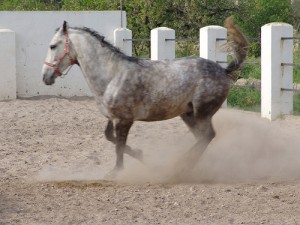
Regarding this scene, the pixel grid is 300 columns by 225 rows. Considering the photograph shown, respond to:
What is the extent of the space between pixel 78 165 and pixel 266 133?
2625mm

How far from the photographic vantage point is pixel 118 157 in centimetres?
968

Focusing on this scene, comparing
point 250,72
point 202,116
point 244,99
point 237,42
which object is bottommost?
point 244,99

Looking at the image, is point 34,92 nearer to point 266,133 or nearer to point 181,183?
point 266,133

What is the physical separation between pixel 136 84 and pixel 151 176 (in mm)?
1035

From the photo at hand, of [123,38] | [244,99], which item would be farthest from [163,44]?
[244,99]

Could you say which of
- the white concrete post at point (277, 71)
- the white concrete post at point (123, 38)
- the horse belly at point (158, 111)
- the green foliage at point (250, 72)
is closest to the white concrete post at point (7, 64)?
the white concrete post at point (123, 38)

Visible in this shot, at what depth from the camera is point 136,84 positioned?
376 inches

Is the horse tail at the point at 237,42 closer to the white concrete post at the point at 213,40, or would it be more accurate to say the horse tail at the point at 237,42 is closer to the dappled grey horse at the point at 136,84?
the dappled grey horse at the point at 136,84

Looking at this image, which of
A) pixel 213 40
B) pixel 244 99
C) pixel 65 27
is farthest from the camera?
pixel 244 99

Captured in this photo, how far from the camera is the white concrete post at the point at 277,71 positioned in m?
14.7

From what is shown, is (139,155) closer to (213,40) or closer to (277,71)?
(277,71)

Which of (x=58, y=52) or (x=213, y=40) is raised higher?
(x=58, y=52)

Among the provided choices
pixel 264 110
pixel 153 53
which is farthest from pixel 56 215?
pixel 153 53

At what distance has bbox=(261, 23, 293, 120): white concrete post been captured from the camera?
48.4ft
